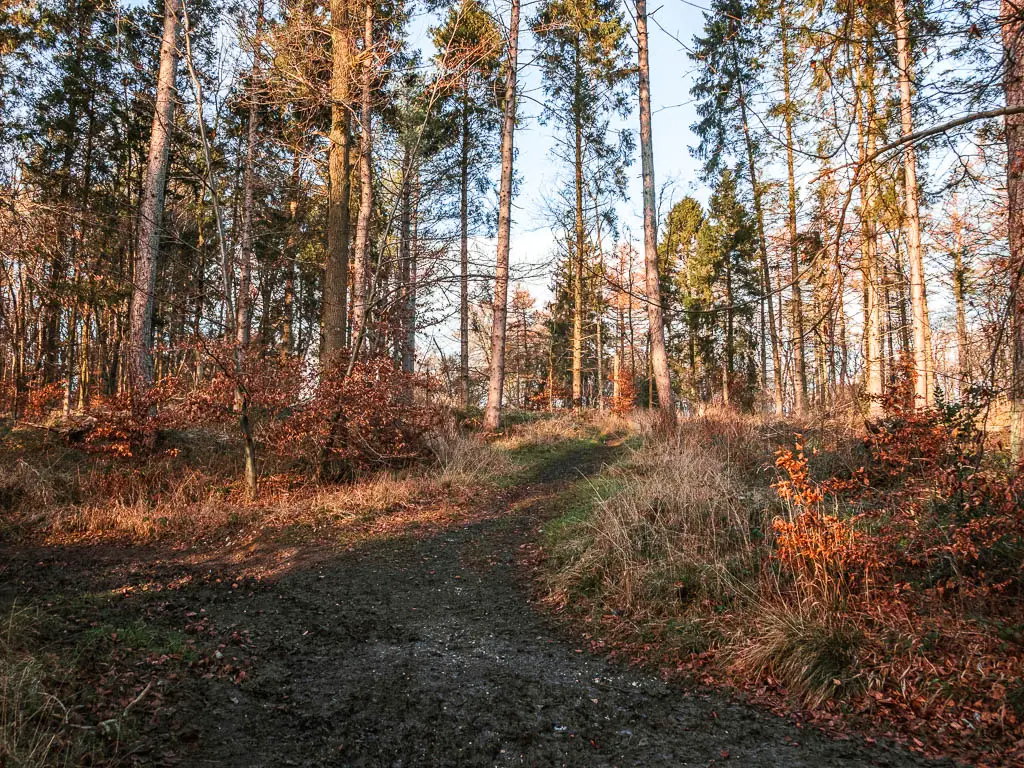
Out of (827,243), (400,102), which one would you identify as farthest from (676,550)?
(400,102)

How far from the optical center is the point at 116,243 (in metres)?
14.8

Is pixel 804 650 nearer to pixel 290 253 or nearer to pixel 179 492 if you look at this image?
pixel 179 492

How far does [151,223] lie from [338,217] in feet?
9.56

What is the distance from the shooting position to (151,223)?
28.2ft

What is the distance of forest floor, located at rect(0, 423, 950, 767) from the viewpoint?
2555mm

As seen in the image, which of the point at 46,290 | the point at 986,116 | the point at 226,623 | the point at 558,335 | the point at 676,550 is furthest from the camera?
the point at 558,335

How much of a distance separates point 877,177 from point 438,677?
412cm

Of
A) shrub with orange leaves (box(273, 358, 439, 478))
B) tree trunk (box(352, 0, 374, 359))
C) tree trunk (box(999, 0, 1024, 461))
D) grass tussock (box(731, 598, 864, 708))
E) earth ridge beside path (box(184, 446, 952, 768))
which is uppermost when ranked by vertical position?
tree trunk (box(352, 0, 374, 359))

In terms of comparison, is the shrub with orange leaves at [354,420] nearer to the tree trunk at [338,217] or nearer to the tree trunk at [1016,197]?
the tree trunk at [338,217]

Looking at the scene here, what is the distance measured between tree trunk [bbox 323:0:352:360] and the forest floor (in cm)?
459

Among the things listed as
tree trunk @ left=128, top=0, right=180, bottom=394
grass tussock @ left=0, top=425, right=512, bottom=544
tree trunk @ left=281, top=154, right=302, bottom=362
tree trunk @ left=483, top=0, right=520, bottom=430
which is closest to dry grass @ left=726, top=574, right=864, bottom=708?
grass tussock @ left=0, top=425, right=512, bottom=544

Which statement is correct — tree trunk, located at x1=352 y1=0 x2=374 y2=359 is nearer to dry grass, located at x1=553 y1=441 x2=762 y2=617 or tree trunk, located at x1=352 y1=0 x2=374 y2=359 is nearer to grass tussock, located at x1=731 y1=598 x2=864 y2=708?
dry grass, located at x1=553 y1=441 x2=762 y2=617

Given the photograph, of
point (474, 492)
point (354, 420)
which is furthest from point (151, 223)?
point (474, 492)

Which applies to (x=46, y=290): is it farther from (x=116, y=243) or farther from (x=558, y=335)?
(x=558, y=335)
